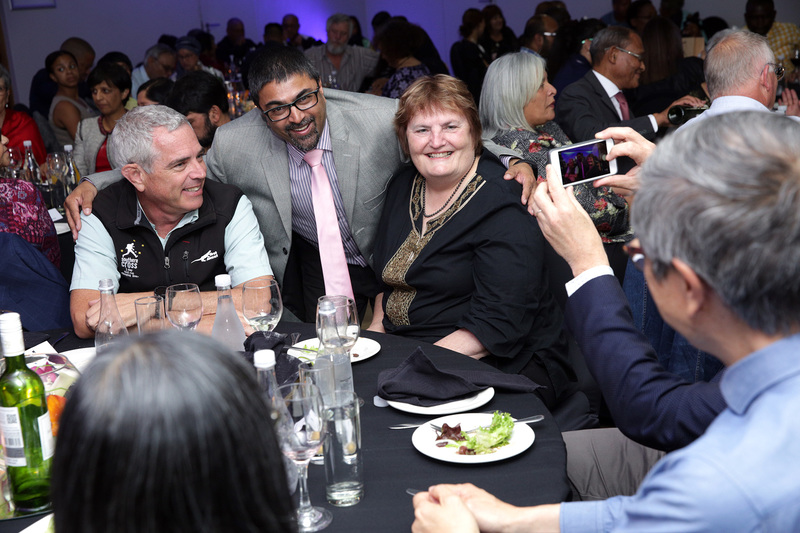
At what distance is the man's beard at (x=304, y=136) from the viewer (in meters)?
2.79

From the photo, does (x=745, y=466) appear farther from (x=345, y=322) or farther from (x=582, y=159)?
(x=582, y=159)

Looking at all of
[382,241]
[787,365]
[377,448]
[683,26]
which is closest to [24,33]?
[683,26]

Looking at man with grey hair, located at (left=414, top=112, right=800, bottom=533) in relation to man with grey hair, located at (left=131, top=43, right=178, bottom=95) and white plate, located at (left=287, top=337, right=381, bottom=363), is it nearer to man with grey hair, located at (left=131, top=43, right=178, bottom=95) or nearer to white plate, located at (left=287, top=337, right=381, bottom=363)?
white plate, located at (left=287, top=337, right=381, bottom=363)

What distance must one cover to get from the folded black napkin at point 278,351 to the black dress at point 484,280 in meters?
0.70

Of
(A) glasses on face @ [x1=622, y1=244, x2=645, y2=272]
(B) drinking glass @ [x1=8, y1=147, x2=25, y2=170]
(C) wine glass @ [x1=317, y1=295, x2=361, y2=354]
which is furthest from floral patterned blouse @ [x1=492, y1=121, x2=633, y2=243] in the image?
(B) drinking glass @ [x1=8, y1=147, x2=25, y2=170]

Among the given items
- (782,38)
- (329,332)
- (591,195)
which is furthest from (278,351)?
(782,38)

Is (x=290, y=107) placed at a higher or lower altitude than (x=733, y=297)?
higher

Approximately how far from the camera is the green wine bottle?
1.30 meters

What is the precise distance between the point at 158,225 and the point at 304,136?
24.7 inches

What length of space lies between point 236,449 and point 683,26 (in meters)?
9.78

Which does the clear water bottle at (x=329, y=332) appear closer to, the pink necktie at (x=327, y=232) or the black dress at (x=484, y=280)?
the black dress at (x=484, y=280)

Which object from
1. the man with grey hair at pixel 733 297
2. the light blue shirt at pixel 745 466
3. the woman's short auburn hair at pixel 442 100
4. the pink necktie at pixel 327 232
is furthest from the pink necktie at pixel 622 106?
the light blue shirt at pixel 745 466

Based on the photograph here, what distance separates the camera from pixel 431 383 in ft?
5.49

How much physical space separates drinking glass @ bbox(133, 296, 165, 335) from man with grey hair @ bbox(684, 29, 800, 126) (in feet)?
7.65
